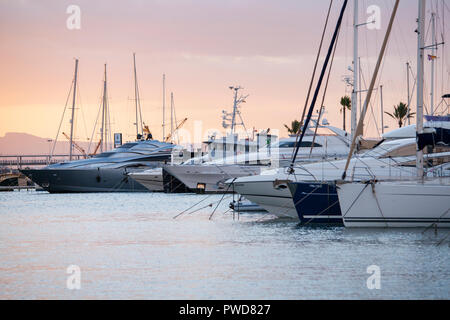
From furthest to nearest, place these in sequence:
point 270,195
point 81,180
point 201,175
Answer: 1. point 81,180
2. point 201,175
3. point 270,195

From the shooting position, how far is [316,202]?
30141mm

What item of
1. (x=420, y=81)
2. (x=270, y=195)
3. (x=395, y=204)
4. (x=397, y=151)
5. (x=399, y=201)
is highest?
(x=420, y=81)

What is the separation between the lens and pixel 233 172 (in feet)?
187

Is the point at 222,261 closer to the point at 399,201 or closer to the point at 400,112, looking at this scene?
the point at 399,201

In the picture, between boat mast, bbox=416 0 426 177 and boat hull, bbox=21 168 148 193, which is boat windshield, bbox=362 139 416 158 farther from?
boat hull, bbox=21 168 148 193

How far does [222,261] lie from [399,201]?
24.7 feet

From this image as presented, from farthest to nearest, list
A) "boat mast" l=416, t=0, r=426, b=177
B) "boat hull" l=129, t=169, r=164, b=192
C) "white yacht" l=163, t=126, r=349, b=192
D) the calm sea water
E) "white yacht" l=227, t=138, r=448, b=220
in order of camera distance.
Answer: "boat hull" l=129, t=169, r=164, b=192 < "white yacht" l=163, t=126, r=349, b=192 < "white yacht" l=227, t=138, r=448, b=220 < "boat mast" l=416, t=0, r=426, b=177 < the calm sea water

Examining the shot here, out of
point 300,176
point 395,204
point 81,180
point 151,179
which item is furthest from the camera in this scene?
point 81,180

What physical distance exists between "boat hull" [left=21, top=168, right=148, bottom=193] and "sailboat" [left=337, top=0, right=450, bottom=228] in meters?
52.3

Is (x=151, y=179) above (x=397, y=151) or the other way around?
the other way around

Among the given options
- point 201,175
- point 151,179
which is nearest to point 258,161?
point 201,175

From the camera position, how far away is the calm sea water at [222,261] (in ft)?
58.8

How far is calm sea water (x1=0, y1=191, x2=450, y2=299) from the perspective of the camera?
706 inches

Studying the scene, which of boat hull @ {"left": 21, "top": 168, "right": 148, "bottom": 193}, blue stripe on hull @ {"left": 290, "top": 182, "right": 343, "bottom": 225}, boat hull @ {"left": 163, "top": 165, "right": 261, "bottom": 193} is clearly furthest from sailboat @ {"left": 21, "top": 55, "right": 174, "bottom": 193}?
blue stripe on hull @ {"left": 290, "top": 182, "right": 343, "bottom": 225}
